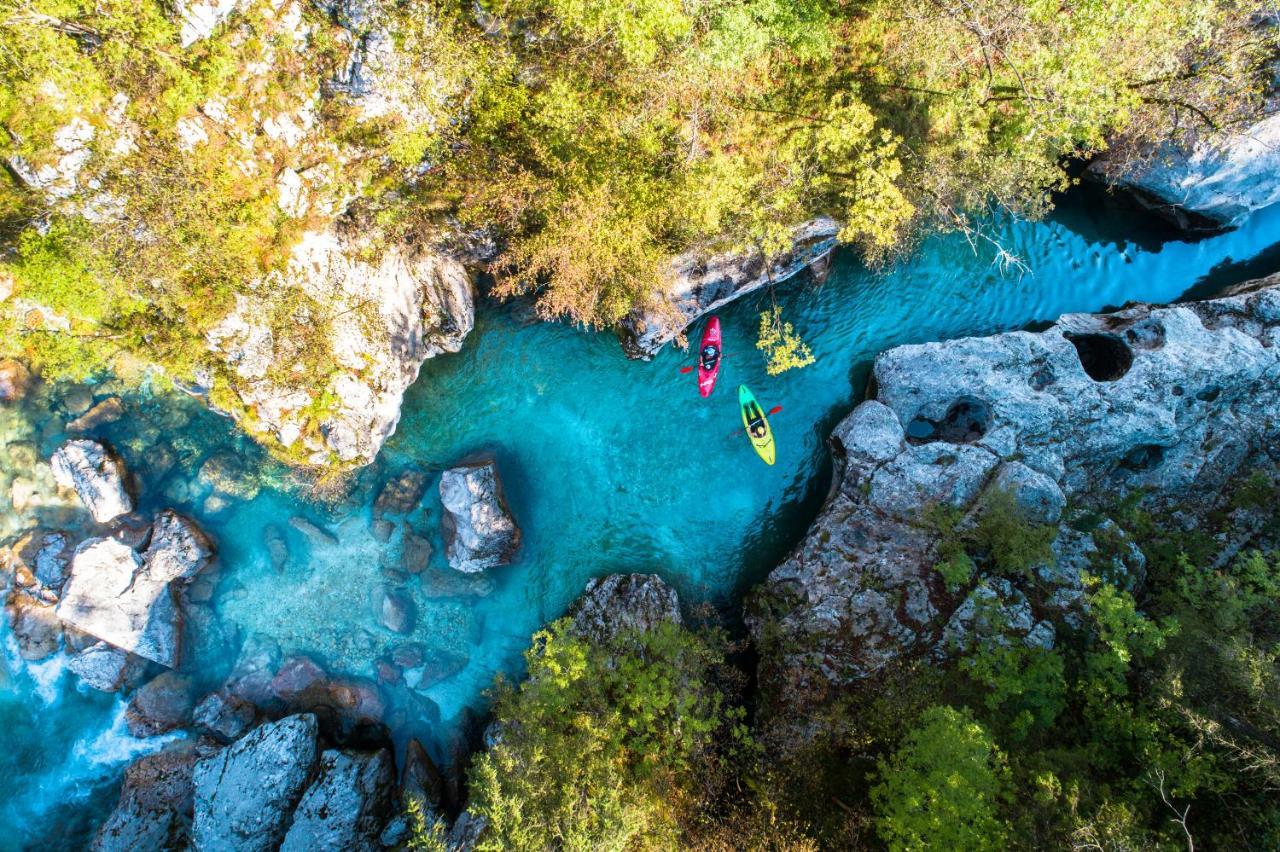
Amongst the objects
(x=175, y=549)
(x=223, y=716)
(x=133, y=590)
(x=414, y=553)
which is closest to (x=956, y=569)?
(x=414, y=553)

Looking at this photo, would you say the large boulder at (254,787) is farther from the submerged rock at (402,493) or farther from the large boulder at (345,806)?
the submerged rock at (402,493)

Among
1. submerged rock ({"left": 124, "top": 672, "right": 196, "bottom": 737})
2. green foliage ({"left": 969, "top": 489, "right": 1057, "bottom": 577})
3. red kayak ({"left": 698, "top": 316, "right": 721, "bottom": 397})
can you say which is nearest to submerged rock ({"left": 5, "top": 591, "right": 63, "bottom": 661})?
submerged rock ({"left": 124, "top": 672, "right": 196, "bottom": 737})

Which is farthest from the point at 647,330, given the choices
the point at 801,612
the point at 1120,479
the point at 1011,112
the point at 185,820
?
the point at 185,820

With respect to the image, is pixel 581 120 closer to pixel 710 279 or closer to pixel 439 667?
pixel 710 279

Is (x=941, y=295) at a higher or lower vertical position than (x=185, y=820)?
higher

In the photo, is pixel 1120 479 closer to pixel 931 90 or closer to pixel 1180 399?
pixel 1180 399

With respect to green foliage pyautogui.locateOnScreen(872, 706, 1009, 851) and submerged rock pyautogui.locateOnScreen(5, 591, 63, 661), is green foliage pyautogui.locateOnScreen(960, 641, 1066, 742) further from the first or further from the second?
submerged rock pyautogui.locateOnScreen(5, 591, 63, 661)
